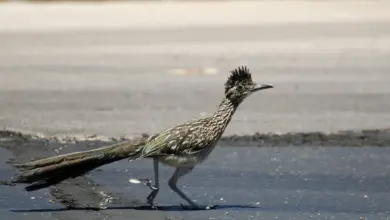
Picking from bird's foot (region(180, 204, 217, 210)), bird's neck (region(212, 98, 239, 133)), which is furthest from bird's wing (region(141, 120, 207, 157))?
bird's foot (region(180, 204, 217, 210))

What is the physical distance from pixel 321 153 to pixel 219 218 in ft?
9.32

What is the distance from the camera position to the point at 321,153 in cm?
1040

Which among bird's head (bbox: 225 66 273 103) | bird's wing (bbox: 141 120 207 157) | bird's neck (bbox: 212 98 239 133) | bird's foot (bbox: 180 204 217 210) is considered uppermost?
bird's head (bbox: 225 66 273 103)

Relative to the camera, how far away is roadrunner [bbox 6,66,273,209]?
7762 millimetres

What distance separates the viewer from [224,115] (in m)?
8.26

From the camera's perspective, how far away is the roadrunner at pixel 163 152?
7.76 meters

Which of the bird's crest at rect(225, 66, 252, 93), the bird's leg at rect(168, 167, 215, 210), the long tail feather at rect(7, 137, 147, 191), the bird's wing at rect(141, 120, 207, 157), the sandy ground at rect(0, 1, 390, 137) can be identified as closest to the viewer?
the long tail feather at rect(7, 137, 147, 191)

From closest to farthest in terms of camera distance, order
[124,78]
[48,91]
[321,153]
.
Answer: [321,153]
[48,91]
[124,78]

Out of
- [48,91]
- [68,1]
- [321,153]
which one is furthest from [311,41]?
[68,1]

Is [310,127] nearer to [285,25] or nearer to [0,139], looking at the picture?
[0,139]

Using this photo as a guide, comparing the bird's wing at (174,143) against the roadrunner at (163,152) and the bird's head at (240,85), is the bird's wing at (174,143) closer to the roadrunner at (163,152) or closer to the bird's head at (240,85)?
the roadrunner at (163,152)

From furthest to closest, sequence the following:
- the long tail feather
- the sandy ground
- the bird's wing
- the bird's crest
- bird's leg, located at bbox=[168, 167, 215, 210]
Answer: the sandy ground, the bird's crest, bird's leg, located at bbox=[168, 167, 215, 210], the bird's wing, the long tail feather

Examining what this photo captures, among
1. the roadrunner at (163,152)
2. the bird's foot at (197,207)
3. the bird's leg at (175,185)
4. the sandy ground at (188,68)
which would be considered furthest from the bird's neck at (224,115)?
the sandy ground at (188,68)

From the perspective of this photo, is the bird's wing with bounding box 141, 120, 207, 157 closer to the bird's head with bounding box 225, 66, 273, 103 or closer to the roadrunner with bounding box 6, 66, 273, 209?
the roadrunner with bounding box 6, 66, 273, 209
